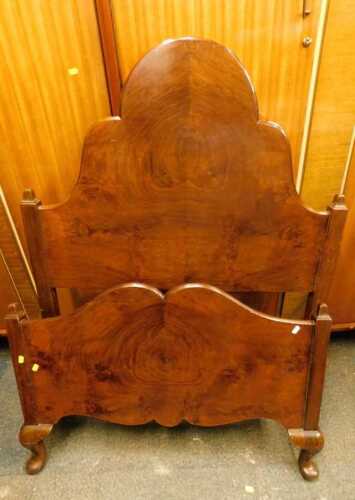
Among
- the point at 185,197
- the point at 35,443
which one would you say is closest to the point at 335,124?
the point at 185,197

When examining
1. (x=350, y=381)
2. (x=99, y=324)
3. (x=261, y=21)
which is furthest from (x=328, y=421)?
(x=261, y=21)

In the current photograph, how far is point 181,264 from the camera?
827mm

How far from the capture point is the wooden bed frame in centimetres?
70

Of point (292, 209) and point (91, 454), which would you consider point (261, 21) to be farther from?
point (91, 454)

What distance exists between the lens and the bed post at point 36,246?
0.77 metres

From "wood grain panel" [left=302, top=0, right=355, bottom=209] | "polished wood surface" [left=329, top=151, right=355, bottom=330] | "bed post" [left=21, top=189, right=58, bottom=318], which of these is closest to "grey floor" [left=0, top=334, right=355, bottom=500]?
"polished wood surface" [left=329, top=151, right=355, bottom=330]

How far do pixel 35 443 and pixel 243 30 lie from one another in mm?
1064

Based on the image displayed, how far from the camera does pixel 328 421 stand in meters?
1.05

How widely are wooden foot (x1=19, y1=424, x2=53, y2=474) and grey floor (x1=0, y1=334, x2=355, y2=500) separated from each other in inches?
1.1

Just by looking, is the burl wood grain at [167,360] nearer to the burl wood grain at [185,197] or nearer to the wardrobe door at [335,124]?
the burl wood grain at [185,197]

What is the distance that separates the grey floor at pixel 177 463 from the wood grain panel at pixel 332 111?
662 mm

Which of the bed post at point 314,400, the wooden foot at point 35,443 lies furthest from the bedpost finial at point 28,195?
the bed post at point 314,400

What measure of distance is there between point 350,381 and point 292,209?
74 centimetres

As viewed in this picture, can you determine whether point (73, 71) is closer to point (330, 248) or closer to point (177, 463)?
point (330, 248)
